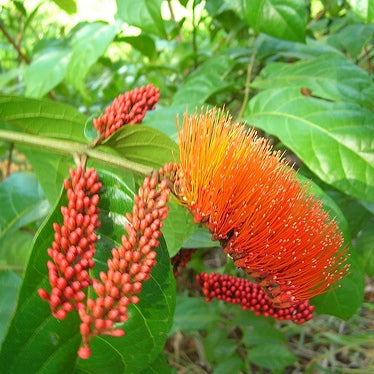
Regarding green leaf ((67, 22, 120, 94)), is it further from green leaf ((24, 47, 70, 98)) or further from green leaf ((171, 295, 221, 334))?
green leaf ((171, 295, 221, 334))

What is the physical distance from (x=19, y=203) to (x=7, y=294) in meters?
0.33

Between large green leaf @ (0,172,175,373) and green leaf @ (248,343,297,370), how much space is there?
83cm

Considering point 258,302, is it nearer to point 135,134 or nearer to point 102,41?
point 135,134

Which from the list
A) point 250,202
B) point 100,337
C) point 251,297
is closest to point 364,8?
point 250,202

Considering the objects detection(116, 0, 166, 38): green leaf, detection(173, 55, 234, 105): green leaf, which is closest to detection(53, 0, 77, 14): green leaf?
detection(116, 0, 166, 38): green leaf

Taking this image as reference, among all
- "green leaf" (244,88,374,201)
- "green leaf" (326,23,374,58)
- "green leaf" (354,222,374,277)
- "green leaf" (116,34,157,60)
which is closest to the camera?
"green leaf" (244,88,374,201)

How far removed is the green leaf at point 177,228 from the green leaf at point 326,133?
277mm

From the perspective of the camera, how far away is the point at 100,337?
2.03 feet

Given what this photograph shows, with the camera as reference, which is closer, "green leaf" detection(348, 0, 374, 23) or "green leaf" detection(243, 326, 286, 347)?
"green leaf" detection(348, 0, 374, 23)

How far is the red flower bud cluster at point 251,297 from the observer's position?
80 cm

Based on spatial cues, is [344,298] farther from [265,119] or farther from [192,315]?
[192,315]

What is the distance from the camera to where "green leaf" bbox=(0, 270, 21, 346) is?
849 millimetres

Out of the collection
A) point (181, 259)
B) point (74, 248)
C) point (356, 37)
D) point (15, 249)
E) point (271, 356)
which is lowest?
point (271, 356)

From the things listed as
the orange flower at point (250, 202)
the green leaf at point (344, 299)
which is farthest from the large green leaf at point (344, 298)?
the orange flower at point (250, 202)
